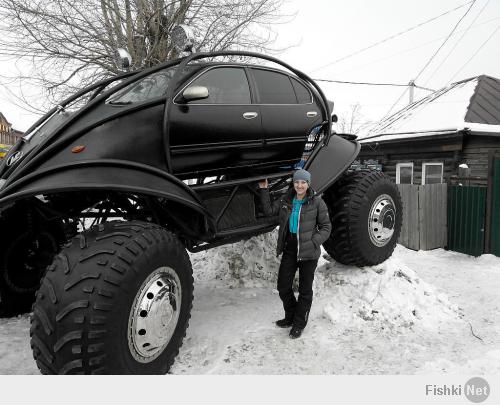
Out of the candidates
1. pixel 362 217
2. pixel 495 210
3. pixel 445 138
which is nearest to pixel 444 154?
pixel 445 138

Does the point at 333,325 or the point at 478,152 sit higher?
the point at 478,152

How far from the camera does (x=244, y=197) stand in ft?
13.5

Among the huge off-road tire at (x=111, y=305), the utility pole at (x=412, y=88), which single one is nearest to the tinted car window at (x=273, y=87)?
the huge off-road tire at (x=111, y=305)

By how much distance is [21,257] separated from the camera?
443 cm

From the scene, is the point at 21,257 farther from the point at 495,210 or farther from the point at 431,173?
the point at 431,173

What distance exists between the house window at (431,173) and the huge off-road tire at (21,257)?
11.1 meters

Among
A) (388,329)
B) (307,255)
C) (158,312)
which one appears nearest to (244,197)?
(307,255)

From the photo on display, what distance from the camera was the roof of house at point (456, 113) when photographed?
1130 cm

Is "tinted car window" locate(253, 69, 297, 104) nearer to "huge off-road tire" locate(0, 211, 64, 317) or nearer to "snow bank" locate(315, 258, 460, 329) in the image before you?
"snow bank" locate(315, 258, 460, 329)

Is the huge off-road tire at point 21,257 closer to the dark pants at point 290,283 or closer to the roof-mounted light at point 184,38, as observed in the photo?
the roof-mounted light at point 184,38

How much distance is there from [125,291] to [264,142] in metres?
2.09

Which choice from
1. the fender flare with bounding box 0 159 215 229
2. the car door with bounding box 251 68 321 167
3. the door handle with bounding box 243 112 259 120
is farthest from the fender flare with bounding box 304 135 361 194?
the fender flare with bounding box 0 159 215 229

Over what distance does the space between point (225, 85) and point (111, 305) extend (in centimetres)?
228

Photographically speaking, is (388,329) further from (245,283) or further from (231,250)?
(231,250)
